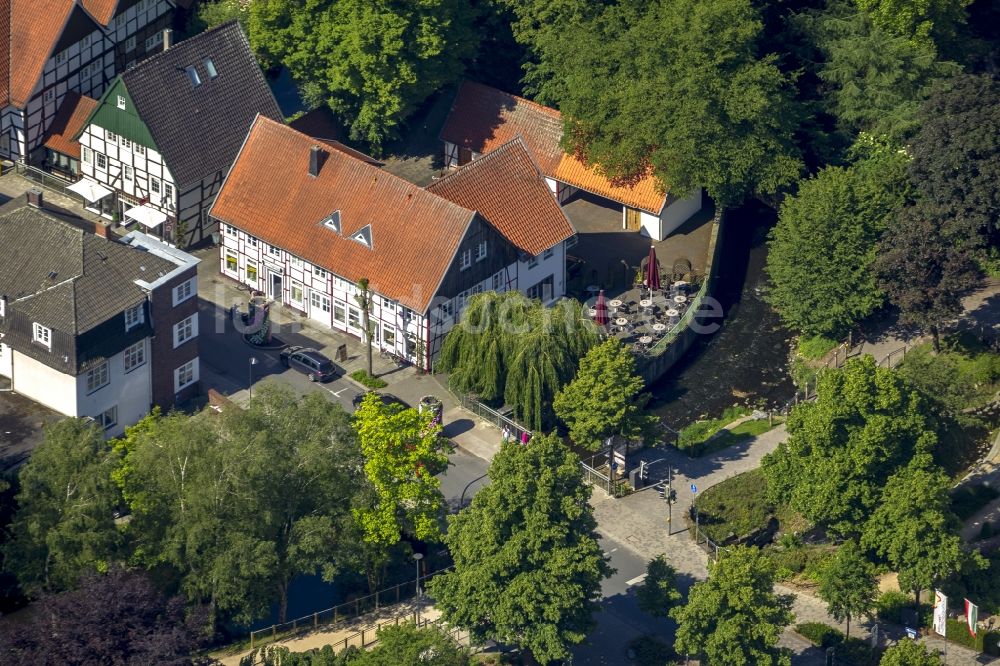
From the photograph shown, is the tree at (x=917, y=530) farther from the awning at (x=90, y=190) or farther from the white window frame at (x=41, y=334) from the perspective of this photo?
the awning at (x=90, y=190)

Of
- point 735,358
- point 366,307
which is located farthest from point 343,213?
point 735,358

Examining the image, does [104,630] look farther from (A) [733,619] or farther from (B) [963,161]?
(B) [963,161]

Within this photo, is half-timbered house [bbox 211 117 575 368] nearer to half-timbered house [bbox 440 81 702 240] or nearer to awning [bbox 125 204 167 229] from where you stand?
awning [bbox 125 204 167 229]

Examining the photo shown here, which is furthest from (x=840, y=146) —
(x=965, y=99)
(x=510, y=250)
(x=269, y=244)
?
(x=269, y=244)

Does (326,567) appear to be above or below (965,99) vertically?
below

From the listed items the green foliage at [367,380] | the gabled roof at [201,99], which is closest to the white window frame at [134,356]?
the green foliage at [367,380]

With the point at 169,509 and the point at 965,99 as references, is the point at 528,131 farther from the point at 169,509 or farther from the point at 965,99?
the point at 169,509
